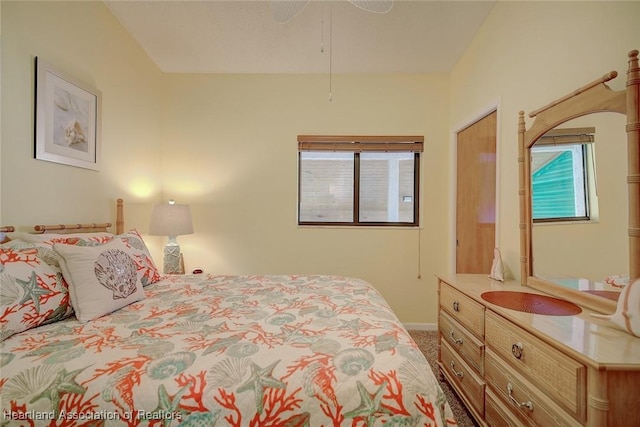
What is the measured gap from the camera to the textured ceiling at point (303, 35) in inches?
84.3

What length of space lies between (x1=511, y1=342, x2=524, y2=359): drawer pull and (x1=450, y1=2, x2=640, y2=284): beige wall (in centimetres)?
62

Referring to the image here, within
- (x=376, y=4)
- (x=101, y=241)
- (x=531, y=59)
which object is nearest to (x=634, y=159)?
(x=531, y=59)

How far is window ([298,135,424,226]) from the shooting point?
3.11 metres

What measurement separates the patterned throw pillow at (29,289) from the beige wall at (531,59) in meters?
2.47

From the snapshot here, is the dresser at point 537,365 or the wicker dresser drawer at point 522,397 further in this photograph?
the wicker dresser drawer at point 522,397

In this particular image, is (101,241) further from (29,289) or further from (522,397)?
(522,397)

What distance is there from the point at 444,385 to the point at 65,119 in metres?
3.15

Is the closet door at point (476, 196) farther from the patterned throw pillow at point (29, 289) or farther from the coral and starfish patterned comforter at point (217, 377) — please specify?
the patterned throw pillow at point (29, 289)

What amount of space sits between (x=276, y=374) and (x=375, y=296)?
37.2 inches

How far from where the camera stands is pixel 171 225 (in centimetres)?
250

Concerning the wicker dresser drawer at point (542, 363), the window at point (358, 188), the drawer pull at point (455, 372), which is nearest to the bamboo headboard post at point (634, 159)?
the wicker dresser drawer at point (542, 363)

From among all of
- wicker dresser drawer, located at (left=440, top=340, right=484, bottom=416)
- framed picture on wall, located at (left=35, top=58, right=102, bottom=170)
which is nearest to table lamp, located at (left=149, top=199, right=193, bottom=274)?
framed picture on wall, located at (left=35, top=58, right=102, bottom=170)

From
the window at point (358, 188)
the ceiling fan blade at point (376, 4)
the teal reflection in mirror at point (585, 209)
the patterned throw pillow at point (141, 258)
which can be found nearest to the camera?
the teal reflection in mirror at point (585, 209)

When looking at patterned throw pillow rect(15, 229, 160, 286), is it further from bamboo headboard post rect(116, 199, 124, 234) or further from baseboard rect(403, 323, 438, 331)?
baseboard rect(403, 323, 438, 331)
